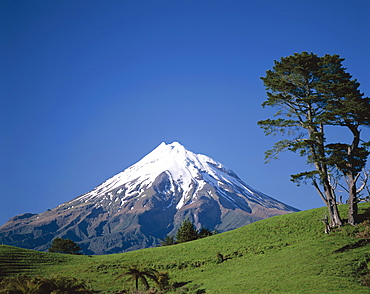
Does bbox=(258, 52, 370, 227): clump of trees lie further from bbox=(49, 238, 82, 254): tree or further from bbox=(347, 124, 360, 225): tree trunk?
bbox=(49, 238, 82, 254): tree

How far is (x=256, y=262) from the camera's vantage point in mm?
30047

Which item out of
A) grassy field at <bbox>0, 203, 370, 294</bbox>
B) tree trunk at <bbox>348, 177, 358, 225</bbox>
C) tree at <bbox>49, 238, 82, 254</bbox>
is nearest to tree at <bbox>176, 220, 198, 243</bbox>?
grassy field at <bbox>0, 203, 370, 294</bbox>

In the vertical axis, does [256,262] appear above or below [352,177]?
below

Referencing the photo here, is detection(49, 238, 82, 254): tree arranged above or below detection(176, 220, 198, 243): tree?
above

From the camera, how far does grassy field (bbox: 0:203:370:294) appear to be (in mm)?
22672

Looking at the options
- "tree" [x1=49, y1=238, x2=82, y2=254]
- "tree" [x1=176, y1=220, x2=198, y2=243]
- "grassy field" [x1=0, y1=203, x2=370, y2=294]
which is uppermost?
"tree" [x1=49, y1=238, x2=82, y2=254]

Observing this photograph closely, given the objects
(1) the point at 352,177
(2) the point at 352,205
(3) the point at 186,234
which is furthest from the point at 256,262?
(3) the point at 186,234

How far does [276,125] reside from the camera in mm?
36062

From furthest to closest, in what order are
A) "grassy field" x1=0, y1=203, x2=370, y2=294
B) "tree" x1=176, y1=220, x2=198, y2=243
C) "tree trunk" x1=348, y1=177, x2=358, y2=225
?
"tree" x1=176, y1=220, x2=198, y2=243 → "tree trunk" x1=348, y1=177, x2=358, y2=225 → "grassy field" x1=0, y1=203, x2=370, y2=294

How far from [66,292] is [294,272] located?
14584mm

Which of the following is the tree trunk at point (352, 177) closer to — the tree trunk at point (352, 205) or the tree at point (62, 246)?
the tree trunk at point (352, 205)

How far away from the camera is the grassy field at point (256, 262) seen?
2267 cm

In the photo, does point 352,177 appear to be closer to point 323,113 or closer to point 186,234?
point 323,113

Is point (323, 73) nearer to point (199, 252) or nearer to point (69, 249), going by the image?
point (199, 252)
